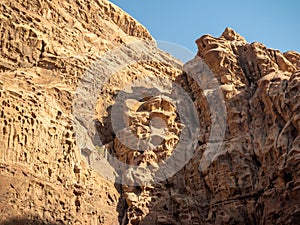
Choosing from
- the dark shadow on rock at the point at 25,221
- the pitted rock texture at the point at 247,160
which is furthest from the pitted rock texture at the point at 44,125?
the pitted rock texture at the point at 247,160

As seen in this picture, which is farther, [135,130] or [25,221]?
[135,130]

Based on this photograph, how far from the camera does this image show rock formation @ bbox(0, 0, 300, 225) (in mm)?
23891

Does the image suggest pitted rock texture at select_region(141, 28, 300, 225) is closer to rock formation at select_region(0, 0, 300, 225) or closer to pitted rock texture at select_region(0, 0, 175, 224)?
rock formation at select_region(0, 0, 300, 225)

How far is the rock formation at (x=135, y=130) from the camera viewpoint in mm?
23891

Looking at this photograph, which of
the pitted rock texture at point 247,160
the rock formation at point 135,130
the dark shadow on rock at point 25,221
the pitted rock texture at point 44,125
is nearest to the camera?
the dark shadow on rock at point 25,221

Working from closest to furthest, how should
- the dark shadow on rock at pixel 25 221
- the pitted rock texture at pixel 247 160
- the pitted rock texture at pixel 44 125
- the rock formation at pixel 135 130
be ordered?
the dark shadow on rock at pixel 25 221 < the pitted rock texture at pixel 44 125 < the rock formation at pixel 135 130 < the pitted rock texture at pixel 247 160

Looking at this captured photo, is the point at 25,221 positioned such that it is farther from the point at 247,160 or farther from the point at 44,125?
the point at 247,160

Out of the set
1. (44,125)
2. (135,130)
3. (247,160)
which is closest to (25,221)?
(44,125)

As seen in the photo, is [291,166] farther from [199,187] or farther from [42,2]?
[42,2]

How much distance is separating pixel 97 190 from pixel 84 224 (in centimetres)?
249

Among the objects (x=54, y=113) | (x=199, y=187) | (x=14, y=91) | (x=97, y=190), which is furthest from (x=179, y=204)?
(x=14, y=91)

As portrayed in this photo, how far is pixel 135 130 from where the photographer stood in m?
30.1

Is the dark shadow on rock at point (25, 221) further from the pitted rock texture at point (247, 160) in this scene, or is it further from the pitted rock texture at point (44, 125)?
the pitted rock texture at point (247, 160)

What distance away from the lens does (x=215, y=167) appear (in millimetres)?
28312
